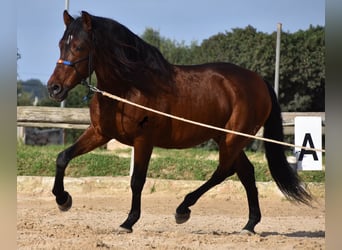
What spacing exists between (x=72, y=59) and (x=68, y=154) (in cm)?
90

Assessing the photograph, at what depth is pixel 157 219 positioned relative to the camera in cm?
645

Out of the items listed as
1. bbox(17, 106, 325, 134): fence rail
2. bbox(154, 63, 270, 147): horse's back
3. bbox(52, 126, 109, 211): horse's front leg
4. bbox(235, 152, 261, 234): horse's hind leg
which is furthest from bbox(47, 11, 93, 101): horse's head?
bbox(17, 106, 325, 134): fence rail

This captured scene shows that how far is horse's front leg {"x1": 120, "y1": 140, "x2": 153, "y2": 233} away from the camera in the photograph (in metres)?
4.90

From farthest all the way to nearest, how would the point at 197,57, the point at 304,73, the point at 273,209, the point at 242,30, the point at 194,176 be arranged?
the point at 197,57 → the point at 242,30 → the point at 304,73 → the point at 194,176 → the point at 273,209

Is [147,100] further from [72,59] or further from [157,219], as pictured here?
[157,219]

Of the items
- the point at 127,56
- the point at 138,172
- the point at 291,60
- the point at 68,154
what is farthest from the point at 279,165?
the point at 291,60

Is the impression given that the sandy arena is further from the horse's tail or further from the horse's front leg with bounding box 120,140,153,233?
the horse's tail

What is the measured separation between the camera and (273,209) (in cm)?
746

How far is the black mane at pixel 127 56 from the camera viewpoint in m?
4.82

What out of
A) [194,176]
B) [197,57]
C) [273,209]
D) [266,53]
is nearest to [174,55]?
[197,57]
